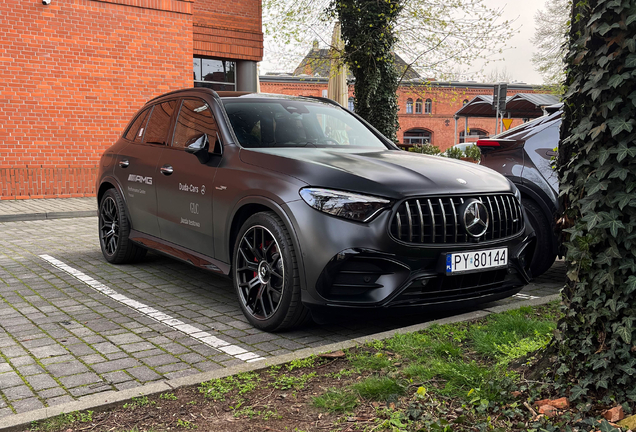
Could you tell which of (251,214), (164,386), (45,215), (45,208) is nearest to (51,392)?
(164,386)

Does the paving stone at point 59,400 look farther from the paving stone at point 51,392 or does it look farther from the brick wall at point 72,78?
the brick wall at point 72,78

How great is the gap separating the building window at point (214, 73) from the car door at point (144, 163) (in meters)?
11.7

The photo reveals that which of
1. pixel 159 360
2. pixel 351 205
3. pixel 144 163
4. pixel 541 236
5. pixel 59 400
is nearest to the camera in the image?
pixel 59 400

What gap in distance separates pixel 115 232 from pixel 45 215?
554cm

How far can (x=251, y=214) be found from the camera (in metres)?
4.68

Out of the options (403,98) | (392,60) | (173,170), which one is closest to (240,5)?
(392,60)

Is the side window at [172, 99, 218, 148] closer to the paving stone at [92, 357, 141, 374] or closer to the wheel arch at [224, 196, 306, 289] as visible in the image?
the wheel arch at [224, 196, 306, 289]

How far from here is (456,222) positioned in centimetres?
420

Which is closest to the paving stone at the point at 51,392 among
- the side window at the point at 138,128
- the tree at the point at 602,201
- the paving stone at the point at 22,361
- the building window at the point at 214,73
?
the paving stone at the point at 22,361

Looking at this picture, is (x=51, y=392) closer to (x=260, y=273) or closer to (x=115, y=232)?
(x=260, y=273)

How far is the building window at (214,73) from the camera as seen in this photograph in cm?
1816

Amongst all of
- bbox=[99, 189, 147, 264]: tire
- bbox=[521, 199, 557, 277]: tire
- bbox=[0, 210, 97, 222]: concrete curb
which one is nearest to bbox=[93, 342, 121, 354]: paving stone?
bbox=[99, 189, 147, 264]: tire

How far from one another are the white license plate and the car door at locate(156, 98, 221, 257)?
1946 millimetres

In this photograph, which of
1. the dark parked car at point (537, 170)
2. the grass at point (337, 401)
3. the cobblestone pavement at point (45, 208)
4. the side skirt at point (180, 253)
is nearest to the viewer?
the grass at point (337, 401)
